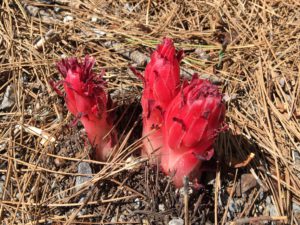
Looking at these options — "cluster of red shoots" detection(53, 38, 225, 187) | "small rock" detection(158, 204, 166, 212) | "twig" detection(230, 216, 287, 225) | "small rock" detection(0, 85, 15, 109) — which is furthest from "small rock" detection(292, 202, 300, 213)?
"small rock" detection(0, 85, 15, 109)

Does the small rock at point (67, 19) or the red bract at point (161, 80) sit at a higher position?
the small rock at point (67, 19)

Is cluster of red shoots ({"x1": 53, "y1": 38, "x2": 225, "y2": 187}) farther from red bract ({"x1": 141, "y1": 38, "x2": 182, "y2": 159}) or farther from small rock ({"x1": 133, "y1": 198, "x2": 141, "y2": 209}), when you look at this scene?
small rock ({"x1": 133, "y1": 198, "x2": 141, "y2": 209})

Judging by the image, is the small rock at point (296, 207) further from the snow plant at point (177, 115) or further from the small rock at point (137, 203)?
the small rock at point (137, 203)

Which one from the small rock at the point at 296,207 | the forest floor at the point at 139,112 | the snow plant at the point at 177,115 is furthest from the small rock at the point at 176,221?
the small rock at the point at 296,207

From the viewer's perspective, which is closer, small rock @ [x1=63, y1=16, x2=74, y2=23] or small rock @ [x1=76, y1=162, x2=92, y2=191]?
small rock @ [x1=76, y1=162, x2=92, y2=191]

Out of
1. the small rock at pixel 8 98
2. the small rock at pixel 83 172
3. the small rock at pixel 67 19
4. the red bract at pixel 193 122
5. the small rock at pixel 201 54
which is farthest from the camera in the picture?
the small rock at pixel 67 19

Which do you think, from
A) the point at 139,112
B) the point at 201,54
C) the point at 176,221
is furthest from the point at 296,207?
the point at 201,54

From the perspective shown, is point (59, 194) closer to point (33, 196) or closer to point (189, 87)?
point (33, 196)
